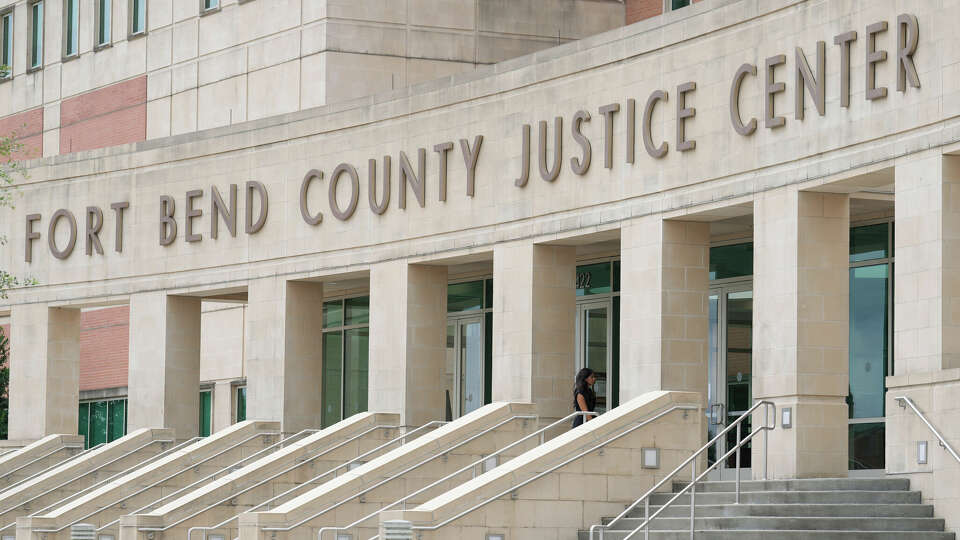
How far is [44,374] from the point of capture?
3284 cm

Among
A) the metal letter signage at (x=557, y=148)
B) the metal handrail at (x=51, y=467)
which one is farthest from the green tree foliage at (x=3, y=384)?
the metal handrail at (x=51, y=467)

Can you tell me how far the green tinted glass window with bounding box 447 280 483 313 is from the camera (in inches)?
1233

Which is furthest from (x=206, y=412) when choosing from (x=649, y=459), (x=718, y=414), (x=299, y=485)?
(x=649, y=459)

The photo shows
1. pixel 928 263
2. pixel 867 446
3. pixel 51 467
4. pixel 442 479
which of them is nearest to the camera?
pixel 928 263

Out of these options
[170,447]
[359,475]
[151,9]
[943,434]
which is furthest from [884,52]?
[151,9]

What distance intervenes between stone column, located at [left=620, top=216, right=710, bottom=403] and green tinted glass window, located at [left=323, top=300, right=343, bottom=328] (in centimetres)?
1121

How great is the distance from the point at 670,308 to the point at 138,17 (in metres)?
20.6

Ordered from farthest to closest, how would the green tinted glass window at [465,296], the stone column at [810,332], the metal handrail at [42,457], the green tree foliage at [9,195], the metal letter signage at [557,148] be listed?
the green tree foliage at [9,195] → the green tinted glass window at [465,296] → the metal handrail at [42,457] → the stone column at [810,332] → the metal letter signage at [557,148]

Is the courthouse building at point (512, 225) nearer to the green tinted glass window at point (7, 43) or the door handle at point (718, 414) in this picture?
the door handle at point (718, 414)

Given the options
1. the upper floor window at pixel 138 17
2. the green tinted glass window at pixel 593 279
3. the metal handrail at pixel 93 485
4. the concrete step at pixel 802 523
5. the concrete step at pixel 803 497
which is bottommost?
the metal handrail at pixel 93 485

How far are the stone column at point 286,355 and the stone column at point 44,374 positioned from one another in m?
5.03

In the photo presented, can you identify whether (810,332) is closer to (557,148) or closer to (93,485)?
(557,148)

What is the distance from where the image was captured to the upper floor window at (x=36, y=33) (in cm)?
4341

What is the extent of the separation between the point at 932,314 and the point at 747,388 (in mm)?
6918
